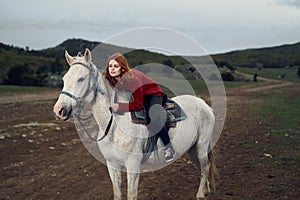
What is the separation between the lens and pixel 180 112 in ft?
17.4

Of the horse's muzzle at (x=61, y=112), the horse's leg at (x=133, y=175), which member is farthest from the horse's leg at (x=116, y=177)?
the horse's muzzle at (x=61, y=112)

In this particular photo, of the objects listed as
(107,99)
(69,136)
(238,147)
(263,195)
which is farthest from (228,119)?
(107,99)

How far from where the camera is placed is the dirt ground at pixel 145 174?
6387 millimetres

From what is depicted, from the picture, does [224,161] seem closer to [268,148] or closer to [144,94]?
[268,148]

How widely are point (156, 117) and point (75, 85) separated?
1.16 metres

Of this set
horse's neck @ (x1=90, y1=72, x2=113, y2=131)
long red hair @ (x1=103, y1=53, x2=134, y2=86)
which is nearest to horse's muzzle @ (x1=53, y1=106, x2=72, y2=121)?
horse's neck @ (x1=90, y1=72, x2=113, y2=131)

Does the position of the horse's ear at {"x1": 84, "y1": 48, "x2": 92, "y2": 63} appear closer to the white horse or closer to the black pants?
the white horse

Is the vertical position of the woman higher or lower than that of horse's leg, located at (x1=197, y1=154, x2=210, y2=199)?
higher

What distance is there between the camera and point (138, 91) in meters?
4.50

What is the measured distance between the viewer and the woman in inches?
176

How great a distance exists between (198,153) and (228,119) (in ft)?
32.4

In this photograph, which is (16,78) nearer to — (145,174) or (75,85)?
(145,174)

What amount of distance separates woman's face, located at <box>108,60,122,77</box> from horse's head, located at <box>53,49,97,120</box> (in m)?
0.19

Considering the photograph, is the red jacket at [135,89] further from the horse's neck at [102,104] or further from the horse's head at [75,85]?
the horse's head at [75,85]
